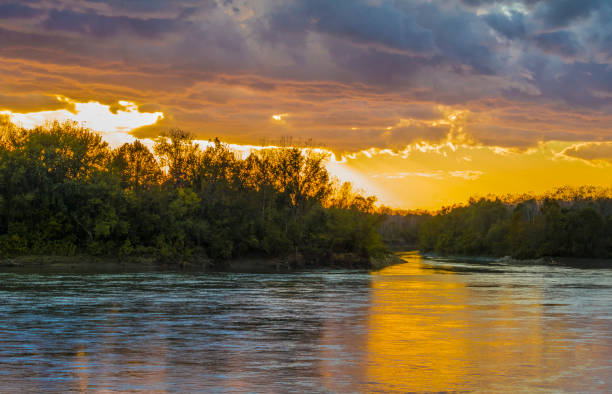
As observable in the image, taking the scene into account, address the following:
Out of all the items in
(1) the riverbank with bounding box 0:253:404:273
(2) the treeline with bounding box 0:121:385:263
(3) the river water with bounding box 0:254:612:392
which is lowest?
(1) the riverbank with bounding box 0:253:404:273

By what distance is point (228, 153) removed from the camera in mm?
114625

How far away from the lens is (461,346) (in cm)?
2384

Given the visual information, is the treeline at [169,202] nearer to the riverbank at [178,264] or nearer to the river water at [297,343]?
the riverbank at [178,264]

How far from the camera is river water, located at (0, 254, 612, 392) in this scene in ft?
56.1

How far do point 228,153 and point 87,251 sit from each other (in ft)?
109

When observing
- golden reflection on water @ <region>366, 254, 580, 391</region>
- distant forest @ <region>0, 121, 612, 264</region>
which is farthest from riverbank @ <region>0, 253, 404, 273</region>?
golden reflection on water @ <region>366, 254, 580, 391</region>

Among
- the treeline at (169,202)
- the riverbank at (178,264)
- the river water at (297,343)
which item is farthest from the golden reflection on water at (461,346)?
the treeline at (169,202)

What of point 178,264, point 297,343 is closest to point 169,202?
point 178,264

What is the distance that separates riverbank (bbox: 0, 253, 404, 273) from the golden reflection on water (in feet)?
169

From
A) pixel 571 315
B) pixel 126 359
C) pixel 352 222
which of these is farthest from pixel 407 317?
pixel 352 222

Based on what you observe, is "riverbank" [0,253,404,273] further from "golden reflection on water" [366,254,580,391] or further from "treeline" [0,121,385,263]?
Result: "golden reflection on water" [366,254,580,391]

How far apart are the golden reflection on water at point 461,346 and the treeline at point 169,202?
189ft

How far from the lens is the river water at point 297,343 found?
1709cm

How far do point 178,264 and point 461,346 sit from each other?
71840 mm
